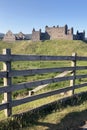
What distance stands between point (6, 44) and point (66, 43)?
21.9 m

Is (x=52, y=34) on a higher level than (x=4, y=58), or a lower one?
higher

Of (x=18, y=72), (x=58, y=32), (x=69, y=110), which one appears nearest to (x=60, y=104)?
(x=69, y=110)

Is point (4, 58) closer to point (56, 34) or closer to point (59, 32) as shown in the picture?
point (59, 32)

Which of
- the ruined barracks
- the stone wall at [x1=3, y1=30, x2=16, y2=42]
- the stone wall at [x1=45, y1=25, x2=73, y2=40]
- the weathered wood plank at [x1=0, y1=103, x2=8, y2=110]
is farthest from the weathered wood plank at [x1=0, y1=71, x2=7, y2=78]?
the stone wall at [x1=3, y1=30, x2=16, y2=42]

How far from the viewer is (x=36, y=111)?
26.5 ft

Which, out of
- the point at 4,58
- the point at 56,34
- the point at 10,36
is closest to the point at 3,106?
the point at 4,58

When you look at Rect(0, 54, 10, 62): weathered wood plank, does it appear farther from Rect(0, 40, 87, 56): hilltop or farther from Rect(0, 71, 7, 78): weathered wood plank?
Rect(0, 40, 87, 56): hilltop

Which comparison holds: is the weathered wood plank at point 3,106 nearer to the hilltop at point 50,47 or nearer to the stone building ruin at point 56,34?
the hilltop at point 50,47

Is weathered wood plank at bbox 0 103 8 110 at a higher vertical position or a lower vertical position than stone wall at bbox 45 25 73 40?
lower

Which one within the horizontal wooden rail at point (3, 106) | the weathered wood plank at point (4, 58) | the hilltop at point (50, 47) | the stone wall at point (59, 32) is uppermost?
the stone wall at point (59, 32)

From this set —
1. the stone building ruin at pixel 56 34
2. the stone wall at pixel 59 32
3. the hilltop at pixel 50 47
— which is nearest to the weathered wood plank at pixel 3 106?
the hilltop at pixel 50 47

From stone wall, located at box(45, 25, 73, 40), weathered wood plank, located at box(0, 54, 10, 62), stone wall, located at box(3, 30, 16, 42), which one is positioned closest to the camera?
weathered wood plank, located at box(0, 54, 10, 62)

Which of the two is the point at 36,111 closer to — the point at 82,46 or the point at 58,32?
the point at 82,46

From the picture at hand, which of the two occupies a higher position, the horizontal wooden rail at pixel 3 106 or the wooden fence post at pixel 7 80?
the wooden fence post at pixel 7 80
